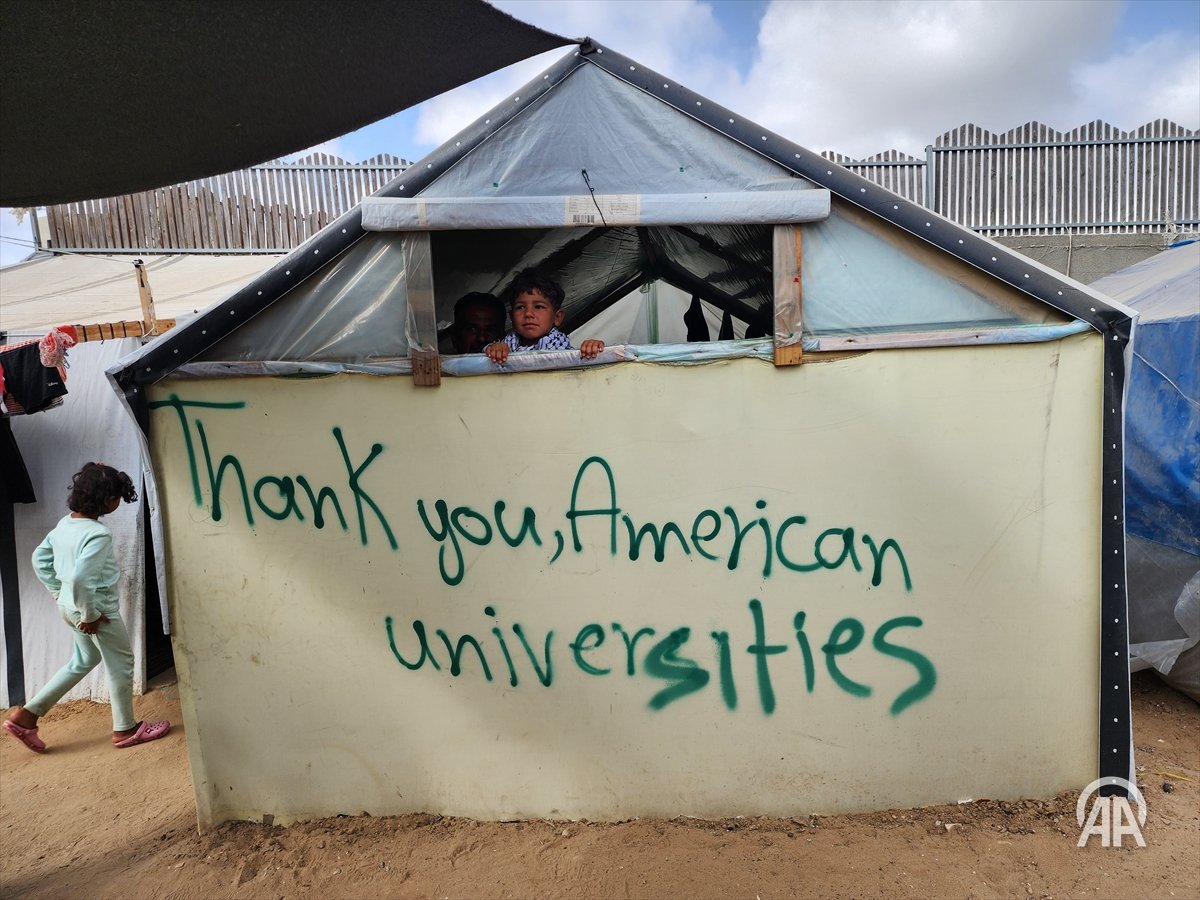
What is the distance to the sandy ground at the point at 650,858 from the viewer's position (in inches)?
111

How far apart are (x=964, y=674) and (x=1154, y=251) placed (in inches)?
284

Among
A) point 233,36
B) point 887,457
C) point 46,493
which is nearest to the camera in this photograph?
point 233,36

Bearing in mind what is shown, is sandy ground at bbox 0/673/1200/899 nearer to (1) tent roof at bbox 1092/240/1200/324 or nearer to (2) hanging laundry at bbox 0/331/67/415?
(2) hanging laundry at bbox 0/331/67/415

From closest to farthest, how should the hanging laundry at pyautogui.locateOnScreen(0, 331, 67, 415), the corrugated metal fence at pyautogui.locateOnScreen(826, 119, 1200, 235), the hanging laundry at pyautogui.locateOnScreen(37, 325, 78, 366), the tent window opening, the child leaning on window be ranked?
the child leaning on window → the tent window opening → the hanging laundry at pyautogui.locateOnScreen(37, 325, 78, 366) → the hanging laundry at pyautogui.locateOnScreen(0, 331, 67, 415) → the corrugated metal fence at pyautogui.locateOnScreen(826, 119, 1200, 235)

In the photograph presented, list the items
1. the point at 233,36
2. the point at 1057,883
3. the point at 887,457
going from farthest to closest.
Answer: the point at 887,457 < the point at 1057,883 < the point at 233,36

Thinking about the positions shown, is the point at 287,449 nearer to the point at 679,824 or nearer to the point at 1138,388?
the point at 679,824

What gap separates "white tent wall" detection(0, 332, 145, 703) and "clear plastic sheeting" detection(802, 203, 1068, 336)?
15.9 ft

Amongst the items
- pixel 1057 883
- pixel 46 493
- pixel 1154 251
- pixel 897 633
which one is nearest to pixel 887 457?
pixel 897 633

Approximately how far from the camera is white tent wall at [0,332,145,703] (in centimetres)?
520

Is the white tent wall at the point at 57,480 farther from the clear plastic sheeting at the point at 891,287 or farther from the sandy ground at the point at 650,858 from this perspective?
the clear plastic sheeting at the point at 891,287

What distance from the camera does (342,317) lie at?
3010 millimetres

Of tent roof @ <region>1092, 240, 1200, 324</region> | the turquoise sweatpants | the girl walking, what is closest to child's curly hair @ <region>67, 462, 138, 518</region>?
the girl walking

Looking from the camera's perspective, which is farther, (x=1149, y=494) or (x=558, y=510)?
(x=1149, y=494)

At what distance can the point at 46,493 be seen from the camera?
5211mm
